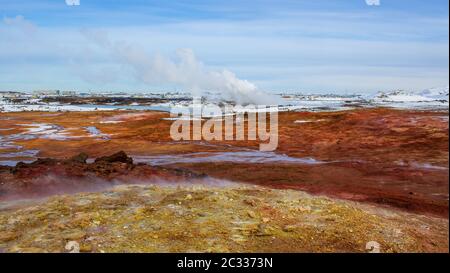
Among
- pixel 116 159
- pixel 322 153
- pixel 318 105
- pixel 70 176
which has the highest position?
pixel 116 159

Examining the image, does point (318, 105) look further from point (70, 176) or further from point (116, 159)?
point (70, 176)

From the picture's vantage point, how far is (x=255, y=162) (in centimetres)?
2502

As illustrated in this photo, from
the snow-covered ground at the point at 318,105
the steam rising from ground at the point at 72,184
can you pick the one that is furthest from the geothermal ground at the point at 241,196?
the snow-covered ground at the point at 318,105

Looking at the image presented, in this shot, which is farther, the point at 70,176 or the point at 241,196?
the point at 70,176

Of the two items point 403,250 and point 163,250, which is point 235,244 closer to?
point 163,250

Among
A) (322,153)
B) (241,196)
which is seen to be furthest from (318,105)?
(241,196)

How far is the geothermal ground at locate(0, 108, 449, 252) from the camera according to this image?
994 cm

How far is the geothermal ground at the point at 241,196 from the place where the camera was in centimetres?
994

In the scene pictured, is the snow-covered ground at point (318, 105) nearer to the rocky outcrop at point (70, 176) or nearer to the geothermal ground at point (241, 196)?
the geothermal ground at point (241, 196)

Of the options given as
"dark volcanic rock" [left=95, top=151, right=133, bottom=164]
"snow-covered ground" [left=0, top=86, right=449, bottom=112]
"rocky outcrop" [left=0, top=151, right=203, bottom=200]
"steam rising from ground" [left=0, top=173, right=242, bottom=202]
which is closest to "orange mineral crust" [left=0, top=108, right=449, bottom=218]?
"steam rising from ground" [left=0, top=173, right=242, bottom=202]

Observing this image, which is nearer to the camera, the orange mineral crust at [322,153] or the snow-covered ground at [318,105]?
the orange mineral crust at [322,153]

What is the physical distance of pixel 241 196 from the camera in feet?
45.3

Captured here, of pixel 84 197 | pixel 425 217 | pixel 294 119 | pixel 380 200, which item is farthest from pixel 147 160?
pixel 294 119
